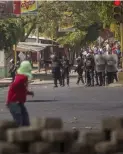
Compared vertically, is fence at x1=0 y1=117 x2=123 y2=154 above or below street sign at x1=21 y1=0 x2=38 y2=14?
below

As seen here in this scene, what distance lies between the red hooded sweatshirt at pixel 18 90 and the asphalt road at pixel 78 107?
8.11ft

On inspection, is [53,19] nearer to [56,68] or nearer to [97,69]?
[56,68]

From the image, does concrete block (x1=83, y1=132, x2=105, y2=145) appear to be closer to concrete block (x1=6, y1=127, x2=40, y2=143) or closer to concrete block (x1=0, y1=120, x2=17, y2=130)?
concrete block (x1=6, y1=127, x2=40, y2=143)

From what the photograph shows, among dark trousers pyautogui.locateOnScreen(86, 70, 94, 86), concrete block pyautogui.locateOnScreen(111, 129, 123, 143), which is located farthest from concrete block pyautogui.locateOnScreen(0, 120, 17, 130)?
dark trousers pyautogui.locateOnScreen(86, 70, 94, 86)

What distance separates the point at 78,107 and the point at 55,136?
12954mm

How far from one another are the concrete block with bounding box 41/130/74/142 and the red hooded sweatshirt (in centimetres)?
472

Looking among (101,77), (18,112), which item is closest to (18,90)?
(18,112)

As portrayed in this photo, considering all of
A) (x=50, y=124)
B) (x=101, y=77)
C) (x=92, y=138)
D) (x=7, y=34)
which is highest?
(x=50, y=124)

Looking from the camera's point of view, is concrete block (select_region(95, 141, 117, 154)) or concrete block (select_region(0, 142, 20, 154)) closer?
concrete block (select_region(95, 141, 117, 154))

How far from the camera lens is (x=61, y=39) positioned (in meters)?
76.1

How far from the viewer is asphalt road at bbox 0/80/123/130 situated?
728 inches

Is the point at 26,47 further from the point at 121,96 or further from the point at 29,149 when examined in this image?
the point at 29,149

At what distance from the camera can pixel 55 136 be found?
9391 millimetres

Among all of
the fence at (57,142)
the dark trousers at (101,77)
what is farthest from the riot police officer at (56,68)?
the fence at (57,142)
